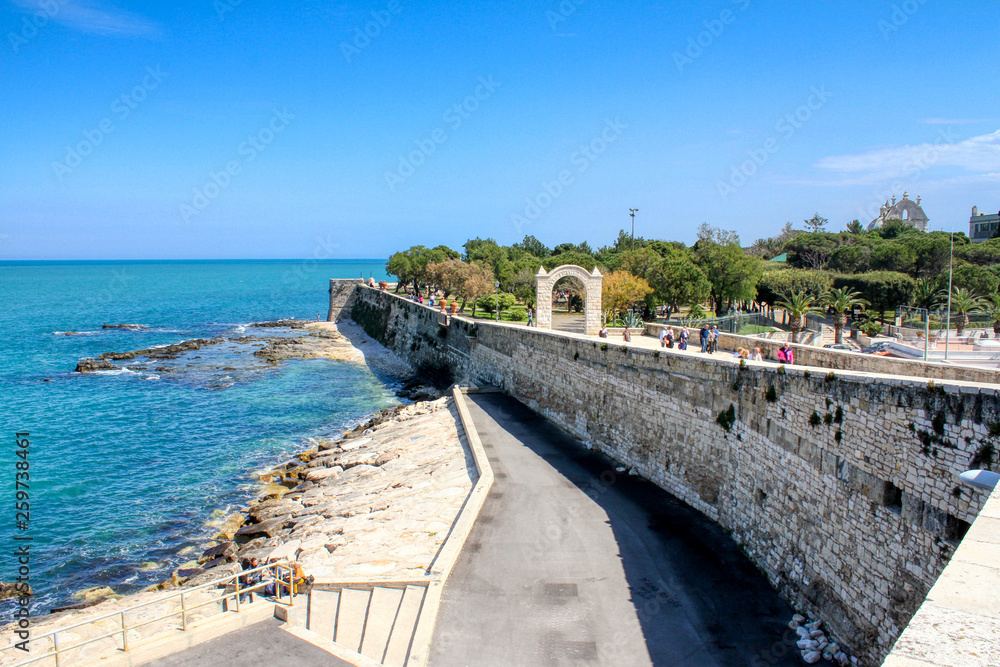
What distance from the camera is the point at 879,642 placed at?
883 centimetres

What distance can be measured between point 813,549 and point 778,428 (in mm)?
2274

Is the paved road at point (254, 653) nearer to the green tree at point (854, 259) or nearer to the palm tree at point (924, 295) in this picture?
the palm tree at point (924, 295)

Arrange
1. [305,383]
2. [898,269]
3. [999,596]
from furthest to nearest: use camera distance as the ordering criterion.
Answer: [898,269] < [305,383] < [999,596]

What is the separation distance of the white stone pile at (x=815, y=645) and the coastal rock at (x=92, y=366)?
45.0 metres

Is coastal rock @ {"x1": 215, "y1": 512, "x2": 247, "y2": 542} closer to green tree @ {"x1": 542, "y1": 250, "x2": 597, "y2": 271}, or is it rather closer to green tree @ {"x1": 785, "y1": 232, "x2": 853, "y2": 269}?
green tree @ {"x1": 542, "y1": 250, "x2": 597, "y2": 271}

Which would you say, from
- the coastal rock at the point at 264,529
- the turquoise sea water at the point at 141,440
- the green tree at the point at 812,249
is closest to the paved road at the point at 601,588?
the coastal rock at the point at 264,529

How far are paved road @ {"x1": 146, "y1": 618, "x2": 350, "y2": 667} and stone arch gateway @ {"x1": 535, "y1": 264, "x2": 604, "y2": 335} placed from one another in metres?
19.4

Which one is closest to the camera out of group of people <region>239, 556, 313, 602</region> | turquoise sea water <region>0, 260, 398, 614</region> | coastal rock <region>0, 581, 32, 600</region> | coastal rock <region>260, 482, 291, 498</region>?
group of people <region>239, 556, 313, 602</region>

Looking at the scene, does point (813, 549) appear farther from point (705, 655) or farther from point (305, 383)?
point (305, 383)

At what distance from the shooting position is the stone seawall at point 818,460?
8.33 m

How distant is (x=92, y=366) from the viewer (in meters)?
43.0

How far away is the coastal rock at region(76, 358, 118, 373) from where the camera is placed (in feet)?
140

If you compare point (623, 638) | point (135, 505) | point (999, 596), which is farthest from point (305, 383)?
point (999, 596)

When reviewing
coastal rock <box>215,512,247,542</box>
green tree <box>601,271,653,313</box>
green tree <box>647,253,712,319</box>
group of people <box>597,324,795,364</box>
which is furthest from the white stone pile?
green tree <box>647,253,712,319</box>
